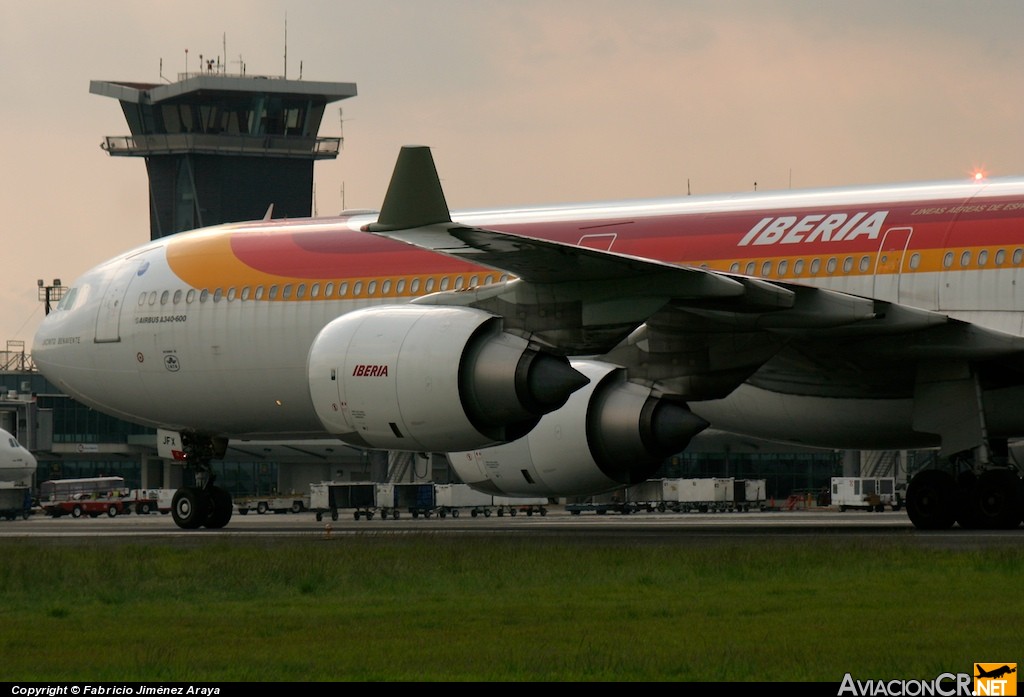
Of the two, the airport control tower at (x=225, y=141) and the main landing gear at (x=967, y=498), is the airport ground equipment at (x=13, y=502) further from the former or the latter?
the airport control tower at (x=225, y=141)

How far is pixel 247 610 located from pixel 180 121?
120 metres

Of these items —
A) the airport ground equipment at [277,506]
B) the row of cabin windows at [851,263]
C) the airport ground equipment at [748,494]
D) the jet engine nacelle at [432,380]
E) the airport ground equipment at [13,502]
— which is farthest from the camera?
the airport ground equipment at [277,506]

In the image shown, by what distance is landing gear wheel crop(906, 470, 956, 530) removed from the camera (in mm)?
21734

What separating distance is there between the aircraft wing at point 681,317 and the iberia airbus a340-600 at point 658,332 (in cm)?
3

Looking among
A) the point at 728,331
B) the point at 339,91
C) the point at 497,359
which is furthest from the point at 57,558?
the point at 339,91

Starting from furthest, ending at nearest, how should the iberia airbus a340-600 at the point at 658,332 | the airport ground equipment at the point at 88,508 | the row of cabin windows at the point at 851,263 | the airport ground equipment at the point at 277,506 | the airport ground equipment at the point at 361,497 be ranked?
the airport ground equipment at the point at 88,508 → the airport ground equipment at the point at 277,506 → the airport ground equipment at the point at 361,497 → the row of cabin windows at the point at 851,263 → the iberia airbus a340-600 at the point at 658,332

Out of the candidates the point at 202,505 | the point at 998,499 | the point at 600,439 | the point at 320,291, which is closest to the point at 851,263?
the point at 998,499

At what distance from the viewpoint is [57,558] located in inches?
727

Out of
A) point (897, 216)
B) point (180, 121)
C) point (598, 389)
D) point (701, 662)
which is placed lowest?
point (701, 662)

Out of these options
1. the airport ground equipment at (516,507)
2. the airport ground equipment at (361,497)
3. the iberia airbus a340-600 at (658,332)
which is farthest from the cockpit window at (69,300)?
the airport ground equipment at (516,507)

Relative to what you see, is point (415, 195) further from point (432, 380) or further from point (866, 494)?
point (866, 494)

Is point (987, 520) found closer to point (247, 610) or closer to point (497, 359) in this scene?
point (497, 359)

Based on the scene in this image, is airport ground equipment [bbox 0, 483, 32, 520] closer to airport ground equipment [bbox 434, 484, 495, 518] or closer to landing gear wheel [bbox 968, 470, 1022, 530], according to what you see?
airport ground equipment [bbox 434, 484, 495, 518]

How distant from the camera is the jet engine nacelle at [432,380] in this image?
20438mm
